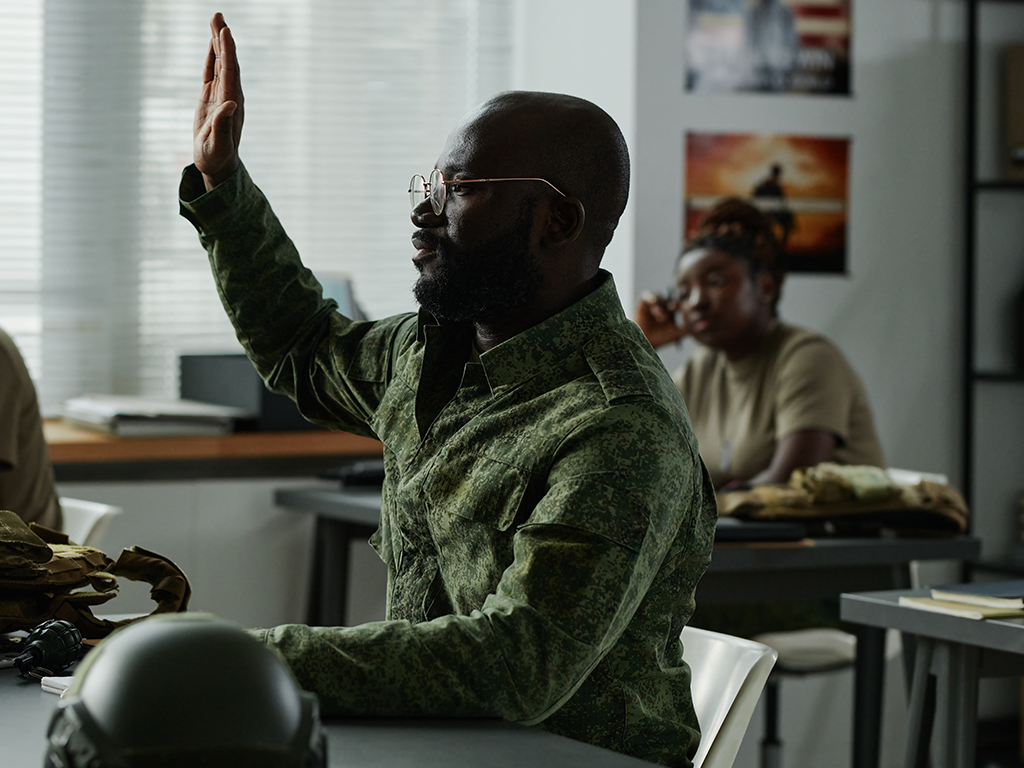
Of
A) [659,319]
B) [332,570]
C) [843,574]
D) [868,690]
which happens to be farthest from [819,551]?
[332,570]

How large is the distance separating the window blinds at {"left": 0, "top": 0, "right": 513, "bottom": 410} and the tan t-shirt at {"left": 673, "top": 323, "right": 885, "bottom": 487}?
103cm

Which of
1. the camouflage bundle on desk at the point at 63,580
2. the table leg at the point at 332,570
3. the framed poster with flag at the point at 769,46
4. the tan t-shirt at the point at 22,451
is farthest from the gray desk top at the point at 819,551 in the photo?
the framed poster with flag at the point at 769,46

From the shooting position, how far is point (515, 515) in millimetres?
1312

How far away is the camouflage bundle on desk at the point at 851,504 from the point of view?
9.21 feet

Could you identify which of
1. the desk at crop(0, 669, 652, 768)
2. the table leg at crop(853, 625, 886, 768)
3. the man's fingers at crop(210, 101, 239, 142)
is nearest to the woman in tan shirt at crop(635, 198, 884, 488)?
→ the table leg at crop(853, 625, 886, 768)

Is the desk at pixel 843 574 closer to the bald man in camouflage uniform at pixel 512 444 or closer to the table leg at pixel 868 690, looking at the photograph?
the table leg at pixel 868 690

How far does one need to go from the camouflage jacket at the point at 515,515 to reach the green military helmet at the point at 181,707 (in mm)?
312

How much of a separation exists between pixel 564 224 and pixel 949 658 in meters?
0.98

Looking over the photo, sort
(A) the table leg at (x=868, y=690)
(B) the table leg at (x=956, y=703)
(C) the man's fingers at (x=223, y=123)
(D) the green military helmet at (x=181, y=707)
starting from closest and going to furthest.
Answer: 1. (D) the green military helmet at (x=181, y=707)
2. (C) the man's fingers at (x=223, y=123)
3. (B) the table leg at (x=956, y=703)
4. (A) the table leg at (x=868, y=690)

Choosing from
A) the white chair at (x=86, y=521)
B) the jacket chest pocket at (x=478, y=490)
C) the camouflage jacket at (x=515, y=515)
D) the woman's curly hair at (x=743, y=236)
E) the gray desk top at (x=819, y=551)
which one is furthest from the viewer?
the woman's curly hair at (x=743, y=236)

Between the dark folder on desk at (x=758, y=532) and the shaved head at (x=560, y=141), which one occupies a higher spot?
the shaved head at (x=560, y=141)

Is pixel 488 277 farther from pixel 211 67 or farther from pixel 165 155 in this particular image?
pixel 165 155

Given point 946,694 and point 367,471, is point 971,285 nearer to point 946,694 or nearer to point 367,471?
point 367,471

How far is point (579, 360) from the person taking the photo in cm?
144
